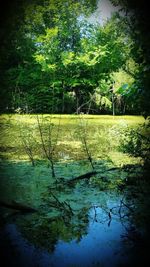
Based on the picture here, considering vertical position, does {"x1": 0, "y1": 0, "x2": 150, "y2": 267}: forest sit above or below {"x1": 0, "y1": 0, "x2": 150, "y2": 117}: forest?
below

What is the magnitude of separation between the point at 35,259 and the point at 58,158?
150 inches

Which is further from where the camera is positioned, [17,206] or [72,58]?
[72,58]

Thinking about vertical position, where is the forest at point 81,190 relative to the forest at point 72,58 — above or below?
below

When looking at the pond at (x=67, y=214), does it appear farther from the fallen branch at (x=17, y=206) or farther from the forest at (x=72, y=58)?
the forest at (x=72, y=58)

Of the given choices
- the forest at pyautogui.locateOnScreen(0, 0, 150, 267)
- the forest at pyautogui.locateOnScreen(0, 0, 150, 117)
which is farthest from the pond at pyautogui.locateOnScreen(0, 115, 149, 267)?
the forest at pyautogui.locateOnScreen(0, 0, 150, 117)

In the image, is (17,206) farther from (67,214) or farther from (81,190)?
(81,190)

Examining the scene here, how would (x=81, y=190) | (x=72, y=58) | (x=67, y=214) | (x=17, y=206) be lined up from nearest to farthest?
1. (x=67, y=214)
2. (x=17, y=206)
3. (x=81, y=190)
4. (x=72, y=58)

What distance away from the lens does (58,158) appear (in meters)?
6.68

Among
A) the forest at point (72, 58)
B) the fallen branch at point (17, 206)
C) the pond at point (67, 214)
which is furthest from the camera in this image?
the forest at point (72, 58)

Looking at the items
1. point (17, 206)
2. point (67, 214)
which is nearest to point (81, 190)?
point (67, 214)

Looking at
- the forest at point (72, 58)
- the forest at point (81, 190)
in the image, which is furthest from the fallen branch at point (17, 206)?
the forest at point (72, 58)

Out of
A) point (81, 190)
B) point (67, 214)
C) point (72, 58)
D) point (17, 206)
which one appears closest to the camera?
point (67, 214)

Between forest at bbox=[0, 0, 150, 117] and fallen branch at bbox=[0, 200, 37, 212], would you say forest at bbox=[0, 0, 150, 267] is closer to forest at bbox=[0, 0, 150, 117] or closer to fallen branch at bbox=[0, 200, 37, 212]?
fallen branch at bbox=[0, 200, 37, 212]

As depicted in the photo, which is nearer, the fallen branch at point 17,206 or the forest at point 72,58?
the fallen branch at point 17,206
